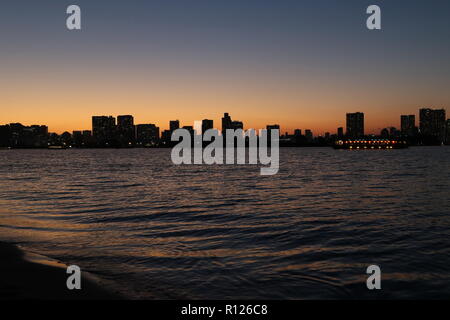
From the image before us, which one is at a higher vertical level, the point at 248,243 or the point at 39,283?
the point at 39,283

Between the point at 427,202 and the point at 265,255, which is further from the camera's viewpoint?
the point at 427,202

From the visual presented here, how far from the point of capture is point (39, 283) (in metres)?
10.6

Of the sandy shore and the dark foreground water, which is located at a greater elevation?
the sandy shore

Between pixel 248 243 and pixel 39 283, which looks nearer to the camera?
pixel 39 283

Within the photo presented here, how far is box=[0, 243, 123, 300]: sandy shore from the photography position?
9.63 m

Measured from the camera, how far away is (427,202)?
30219 mm

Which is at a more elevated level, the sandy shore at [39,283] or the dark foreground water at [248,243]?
the sandy shore at [39,283]

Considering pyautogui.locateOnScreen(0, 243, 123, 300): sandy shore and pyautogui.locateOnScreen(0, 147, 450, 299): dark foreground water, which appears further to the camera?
pyautogui.locateOnScreen(0, 147, 450, 299): dark foreground water

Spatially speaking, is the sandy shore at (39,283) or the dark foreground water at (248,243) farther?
the dark foreground water at (248,243)

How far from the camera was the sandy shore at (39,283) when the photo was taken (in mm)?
9633
